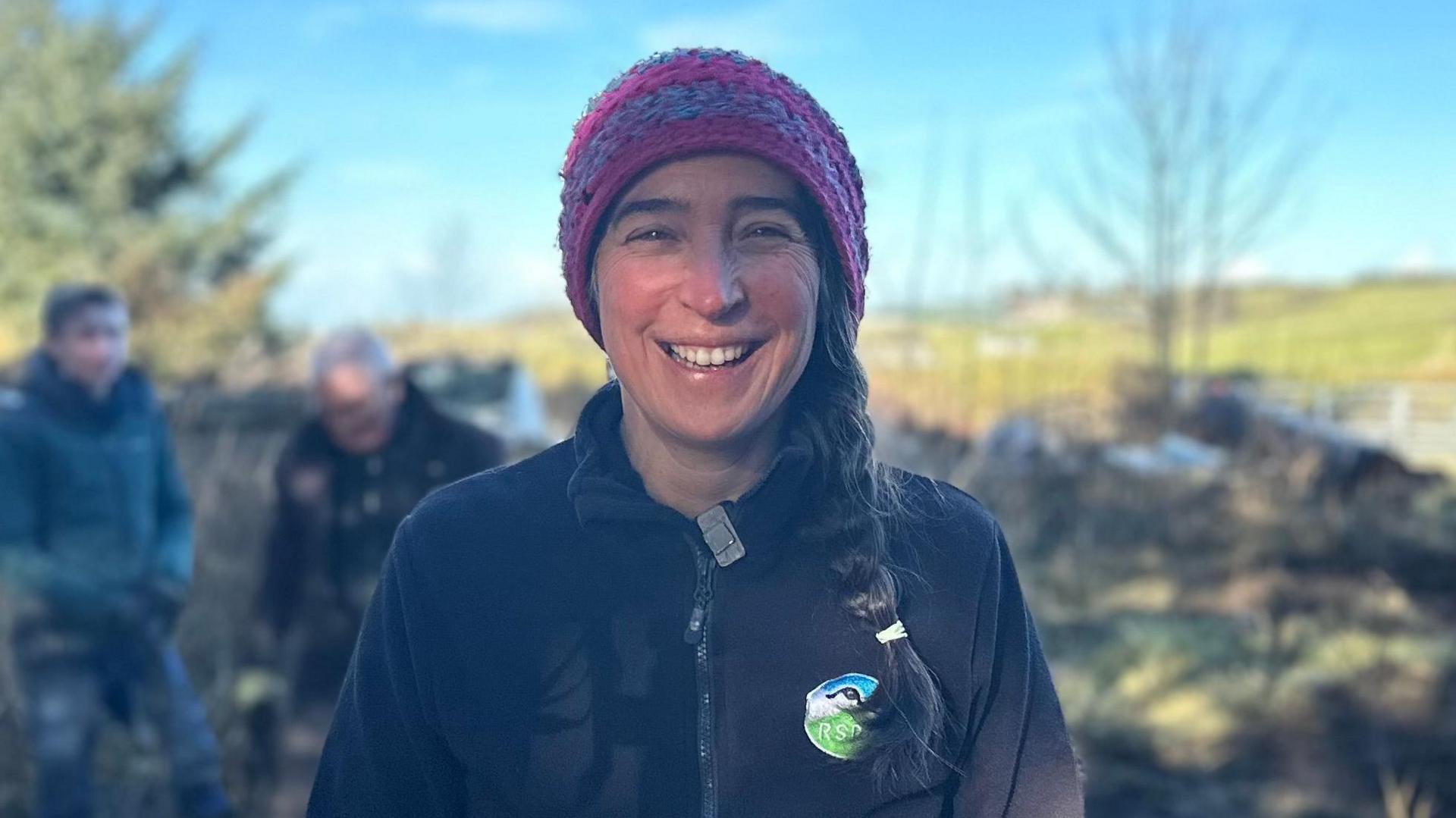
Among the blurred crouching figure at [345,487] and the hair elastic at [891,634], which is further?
the blurred crouching figure at [345,487]

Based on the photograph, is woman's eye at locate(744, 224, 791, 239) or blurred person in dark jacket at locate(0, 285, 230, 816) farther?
blurred person in dark jacket at locate(0, 285, 230, 816)

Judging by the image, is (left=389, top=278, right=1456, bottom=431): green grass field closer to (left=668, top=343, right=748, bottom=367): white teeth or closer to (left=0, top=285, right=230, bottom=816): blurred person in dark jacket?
(left=0, top=285, right=230, bottom=816): blurred person in dark jacket

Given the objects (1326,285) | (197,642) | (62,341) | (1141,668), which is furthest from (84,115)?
(1326,285)

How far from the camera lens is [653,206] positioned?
4.69 feet

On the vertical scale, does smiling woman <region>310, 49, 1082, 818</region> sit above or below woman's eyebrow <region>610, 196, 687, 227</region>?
below

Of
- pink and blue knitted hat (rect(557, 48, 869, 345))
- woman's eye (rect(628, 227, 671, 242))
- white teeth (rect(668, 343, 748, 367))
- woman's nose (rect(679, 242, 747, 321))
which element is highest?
pink and blue knitted hat (rect(557, 48, 869, 345))

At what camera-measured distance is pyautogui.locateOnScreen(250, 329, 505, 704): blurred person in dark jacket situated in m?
3.74

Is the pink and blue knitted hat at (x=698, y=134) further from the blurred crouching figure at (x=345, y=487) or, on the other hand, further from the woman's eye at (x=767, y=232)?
the blurred crouching figure at (x=345, y=487)

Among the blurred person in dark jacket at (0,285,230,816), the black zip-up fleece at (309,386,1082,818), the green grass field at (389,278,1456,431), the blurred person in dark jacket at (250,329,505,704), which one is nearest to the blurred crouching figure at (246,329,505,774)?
the blurred person in dark jacket at (250,329,505,704)

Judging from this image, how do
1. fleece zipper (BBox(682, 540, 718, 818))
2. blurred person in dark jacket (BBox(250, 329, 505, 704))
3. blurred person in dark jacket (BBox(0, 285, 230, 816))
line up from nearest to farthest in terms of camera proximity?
fleece zipper (BBox(682, 540, 718, 818))
blurred person in dark jacket (BBox(250, 329, 505, 704))
blurred person in dark jacket (BBox(0, 285, 230, 816))

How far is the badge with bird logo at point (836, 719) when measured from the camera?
1.38 metres

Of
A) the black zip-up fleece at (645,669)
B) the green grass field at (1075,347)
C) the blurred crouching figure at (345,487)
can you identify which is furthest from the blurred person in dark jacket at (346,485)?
the black zip-up fleece at (645,669)

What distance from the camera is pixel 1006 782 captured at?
1.42 metres

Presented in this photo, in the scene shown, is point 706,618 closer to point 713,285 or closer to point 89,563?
point 713,285
